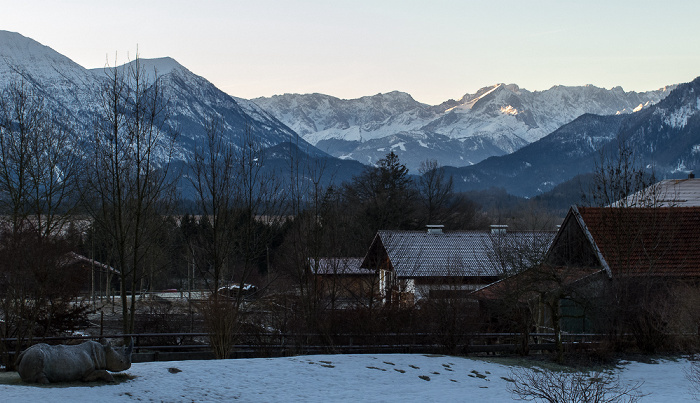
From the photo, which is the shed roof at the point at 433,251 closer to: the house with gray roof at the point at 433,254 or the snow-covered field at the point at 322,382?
the house with gray roof at the point at 433,254

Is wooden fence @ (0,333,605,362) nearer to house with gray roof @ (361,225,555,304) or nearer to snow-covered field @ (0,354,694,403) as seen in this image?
snow-covered field @ (0,354,694,403)

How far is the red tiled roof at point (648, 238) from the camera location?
26891mm

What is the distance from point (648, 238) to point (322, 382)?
56.0 ft

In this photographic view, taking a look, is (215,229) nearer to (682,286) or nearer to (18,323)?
(18,323)

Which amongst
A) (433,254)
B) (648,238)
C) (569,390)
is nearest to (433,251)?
(433,254)

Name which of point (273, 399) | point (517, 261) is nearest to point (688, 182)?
point (517, 261)

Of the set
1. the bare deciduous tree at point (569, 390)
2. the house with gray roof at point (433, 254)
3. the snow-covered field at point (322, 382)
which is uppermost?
the house with gray roof at point (433, 254)

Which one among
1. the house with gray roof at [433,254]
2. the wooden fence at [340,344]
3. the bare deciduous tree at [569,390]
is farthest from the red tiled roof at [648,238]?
the bare deciduous tree at [569,390]

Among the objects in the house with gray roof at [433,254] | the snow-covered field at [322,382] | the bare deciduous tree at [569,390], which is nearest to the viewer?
the bare deciduous tree at [569,390]

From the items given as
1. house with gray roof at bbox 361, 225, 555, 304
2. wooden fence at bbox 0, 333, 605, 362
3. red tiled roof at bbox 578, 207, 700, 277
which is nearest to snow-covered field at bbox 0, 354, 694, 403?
wooden fence at bbox 0, 333, 605, 362

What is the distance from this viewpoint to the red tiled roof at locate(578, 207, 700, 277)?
26891 millimetres

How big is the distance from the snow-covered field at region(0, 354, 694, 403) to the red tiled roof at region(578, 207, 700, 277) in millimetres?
6315

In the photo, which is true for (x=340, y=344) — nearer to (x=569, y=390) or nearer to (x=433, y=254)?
(x=569, y=390)

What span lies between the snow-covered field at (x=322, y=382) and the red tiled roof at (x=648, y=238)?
6315 mm
